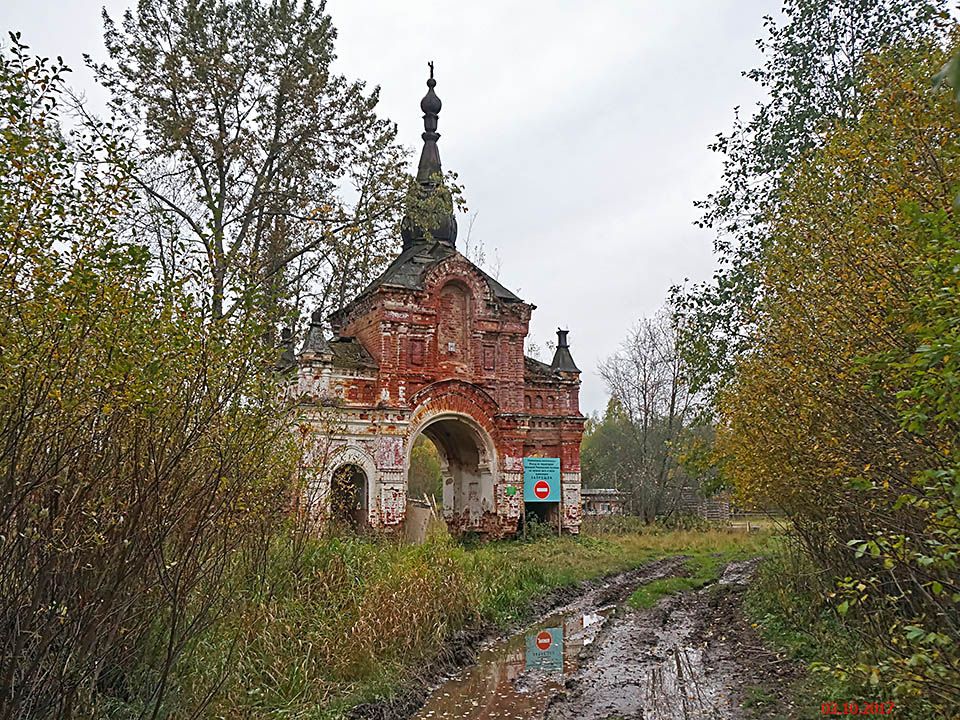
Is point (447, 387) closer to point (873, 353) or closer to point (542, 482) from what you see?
point (542, 482)

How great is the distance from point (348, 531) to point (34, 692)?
9.82 metres

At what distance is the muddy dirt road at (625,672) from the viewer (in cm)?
875

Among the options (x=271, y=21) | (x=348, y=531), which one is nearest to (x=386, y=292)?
(x=271, y=21)

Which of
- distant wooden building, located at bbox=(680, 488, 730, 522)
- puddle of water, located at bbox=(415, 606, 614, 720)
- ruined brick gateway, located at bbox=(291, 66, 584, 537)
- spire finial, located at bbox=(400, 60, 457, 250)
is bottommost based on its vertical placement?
puddle of water, located at bbox=(415, 606, 614, 720)

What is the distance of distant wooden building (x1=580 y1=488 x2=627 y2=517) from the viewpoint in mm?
37094

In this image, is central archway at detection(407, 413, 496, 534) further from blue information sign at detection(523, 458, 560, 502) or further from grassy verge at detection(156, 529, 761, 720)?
grassy verge at detection(156, 529, 761, 720)

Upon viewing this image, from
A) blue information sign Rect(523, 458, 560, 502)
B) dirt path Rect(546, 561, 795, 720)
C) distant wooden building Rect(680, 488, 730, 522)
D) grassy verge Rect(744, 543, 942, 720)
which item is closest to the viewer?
grassy verge Rect(744, 543, 942, 720)

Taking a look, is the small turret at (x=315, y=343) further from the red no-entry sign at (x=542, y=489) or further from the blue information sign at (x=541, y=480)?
the red no-entry sign at (x=542, y=489)

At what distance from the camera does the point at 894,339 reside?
20.6ft

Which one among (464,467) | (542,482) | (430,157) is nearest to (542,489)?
(542,482)

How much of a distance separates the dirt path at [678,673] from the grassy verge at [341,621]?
2.03 metres
